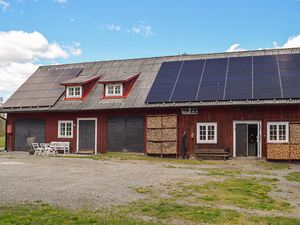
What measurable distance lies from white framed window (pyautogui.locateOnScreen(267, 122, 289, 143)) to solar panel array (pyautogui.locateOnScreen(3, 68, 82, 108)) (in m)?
14.6

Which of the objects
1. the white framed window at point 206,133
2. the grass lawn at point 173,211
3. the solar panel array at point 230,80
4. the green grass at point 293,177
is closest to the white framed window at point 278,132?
the solar panel array at point 230,80

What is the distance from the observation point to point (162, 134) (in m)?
22.0

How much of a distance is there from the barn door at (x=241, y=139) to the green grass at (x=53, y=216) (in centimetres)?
1450

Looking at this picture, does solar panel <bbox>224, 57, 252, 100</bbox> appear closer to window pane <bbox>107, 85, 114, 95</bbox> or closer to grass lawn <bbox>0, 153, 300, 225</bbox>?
window pane <bbox>107, 85, 114, 95</bbox>

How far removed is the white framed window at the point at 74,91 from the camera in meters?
26.1

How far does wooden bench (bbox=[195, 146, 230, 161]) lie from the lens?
2036 centimetres

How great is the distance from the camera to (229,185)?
37.1 ft

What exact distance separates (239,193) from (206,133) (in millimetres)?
11567

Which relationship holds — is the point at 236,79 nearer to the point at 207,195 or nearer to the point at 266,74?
the point at 266,74

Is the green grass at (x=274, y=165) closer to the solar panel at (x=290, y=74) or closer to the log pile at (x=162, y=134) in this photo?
the solar panel at (x=290, y=74)

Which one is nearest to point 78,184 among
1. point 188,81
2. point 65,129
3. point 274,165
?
point 274,165

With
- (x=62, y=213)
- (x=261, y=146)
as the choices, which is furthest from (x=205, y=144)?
(x=62, y=213)

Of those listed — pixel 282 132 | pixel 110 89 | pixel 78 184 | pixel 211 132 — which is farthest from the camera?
pixel 110 89

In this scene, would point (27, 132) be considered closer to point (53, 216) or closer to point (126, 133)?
point (126, 133)
